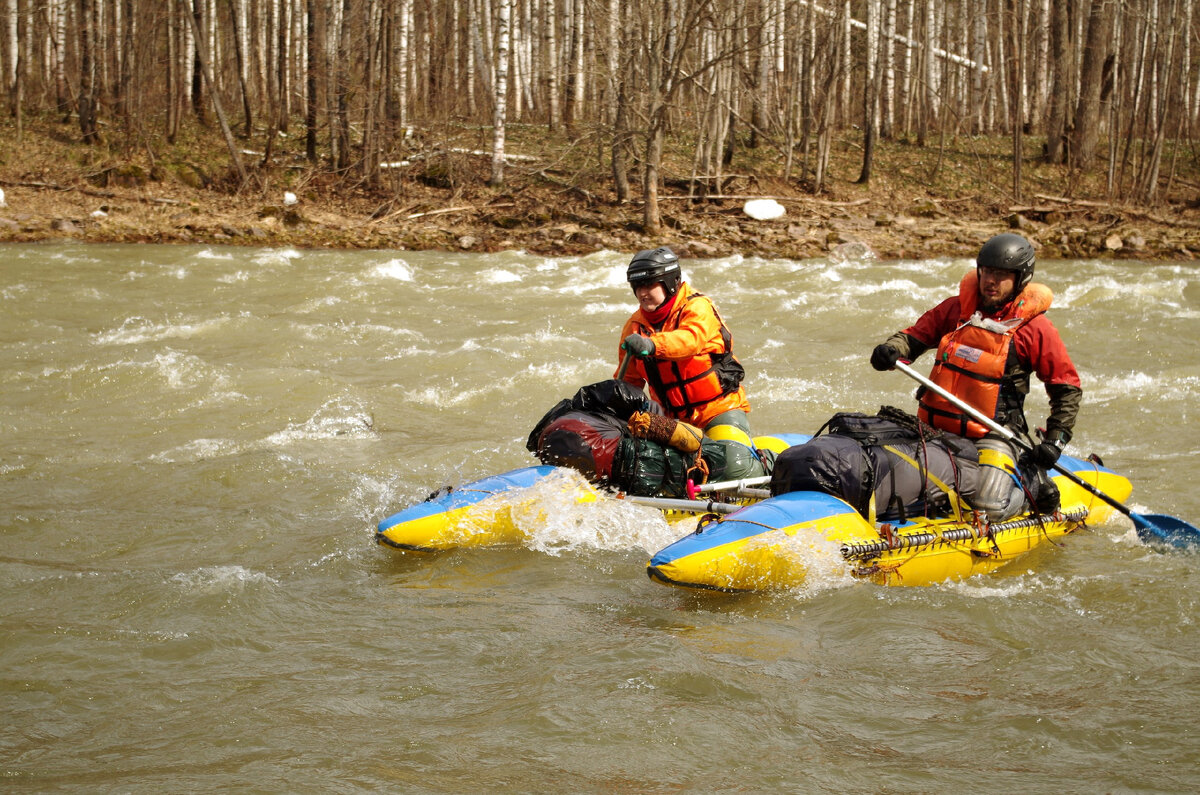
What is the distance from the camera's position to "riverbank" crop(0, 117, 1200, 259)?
55.5ft

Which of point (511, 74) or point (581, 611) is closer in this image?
point (581, 611)

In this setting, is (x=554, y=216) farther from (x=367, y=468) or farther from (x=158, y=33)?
(x=367, y=468)

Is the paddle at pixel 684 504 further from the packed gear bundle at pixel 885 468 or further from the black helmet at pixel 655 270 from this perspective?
the black helmet at pixel 655 270

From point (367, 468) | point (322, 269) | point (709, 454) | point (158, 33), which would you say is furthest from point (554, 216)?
point (709, 454)

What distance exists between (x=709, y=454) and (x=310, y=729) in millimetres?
2597

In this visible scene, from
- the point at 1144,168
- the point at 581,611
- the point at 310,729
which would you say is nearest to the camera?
the point at 310,729

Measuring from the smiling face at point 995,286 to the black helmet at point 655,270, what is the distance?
4.55 ft

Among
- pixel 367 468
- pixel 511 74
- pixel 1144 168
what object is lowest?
pixel 367 468

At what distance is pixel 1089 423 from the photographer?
8.01m

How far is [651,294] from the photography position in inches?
211

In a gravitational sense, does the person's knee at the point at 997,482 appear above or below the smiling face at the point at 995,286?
below

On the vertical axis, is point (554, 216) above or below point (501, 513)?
above

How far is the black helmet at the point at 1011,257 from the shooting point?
4893 mm

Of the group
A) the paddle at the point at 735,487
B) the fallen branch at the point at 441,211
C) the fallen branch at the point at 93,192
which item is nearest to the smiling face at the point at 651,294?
the paddle at the point at 735,487
